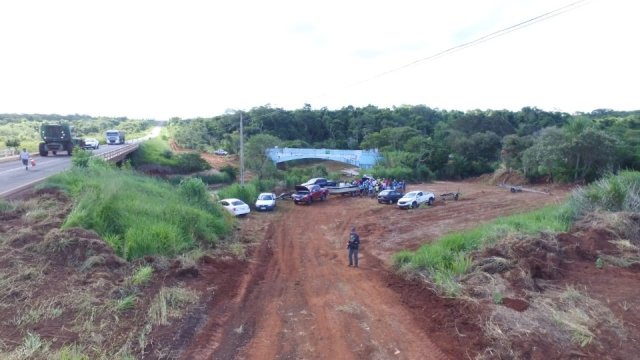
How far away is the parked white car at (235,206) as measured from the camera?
2688 cm

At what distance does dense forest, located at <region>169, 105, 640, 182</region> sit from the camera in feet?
146

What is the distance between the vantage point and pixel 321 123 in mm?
102438

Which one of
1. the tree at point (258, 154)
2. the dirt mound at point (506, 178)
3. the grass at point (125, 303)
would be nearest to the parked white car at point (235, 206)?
the grass at point (125, 303)

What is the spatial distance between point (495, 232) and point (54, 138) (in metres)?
37.7

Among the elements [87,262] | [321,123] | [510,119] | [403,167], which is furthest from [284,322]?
[510,119]

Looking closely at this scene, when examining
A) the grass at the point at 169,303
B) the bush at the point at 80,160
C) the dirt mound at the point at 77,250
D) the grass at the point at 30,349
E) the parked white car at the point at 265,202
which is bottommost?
the parked white car at the point at 265,202

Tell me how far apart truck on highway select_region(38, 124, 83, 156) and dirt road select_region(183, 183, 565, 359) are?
80.1 feet

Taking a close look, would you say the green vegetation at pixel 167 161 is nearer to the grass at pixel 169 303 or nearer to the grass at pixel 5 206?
the grass at pixel 5 206

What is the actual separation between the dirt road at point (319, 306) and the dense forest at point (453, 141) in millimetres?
25014

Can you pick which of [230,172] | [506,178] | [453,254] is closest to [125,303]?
[453,254]

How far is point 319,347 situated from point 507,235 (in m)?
8.29

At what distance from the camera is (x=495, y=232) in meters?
15.0

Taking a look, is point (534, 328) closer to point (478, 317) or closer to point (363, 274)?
point (478, 317)

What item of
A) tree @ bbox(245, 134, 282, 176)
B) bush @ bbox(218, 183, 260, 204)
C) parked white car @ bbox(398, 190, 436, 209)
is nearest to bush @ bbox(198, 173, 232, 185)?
tree @ bbox(245, 134, 282, 176)
